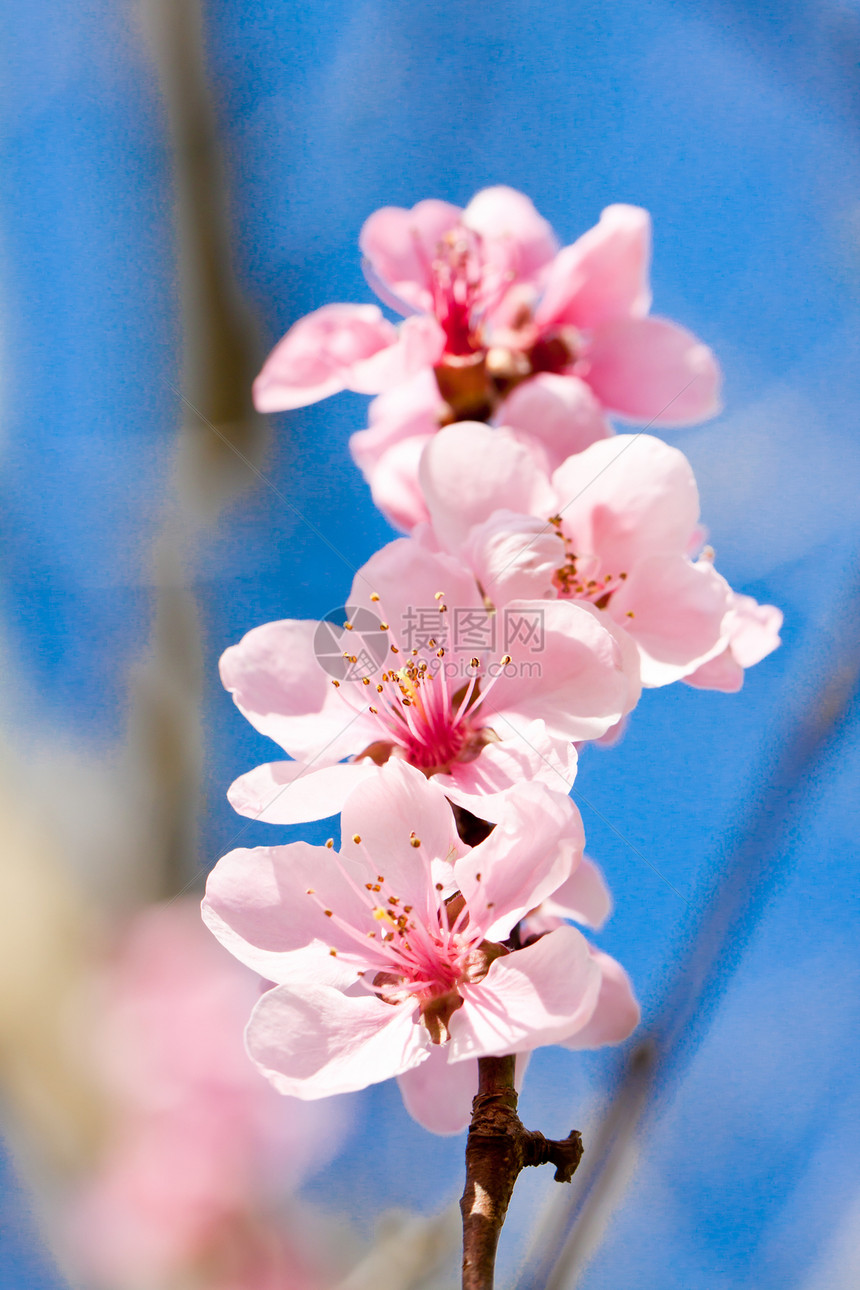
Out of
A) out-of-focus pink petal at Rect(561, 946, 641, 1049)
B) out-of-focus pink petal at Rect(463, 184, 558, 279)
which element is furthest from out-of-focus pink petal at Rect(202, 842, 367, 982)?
out-of-focus pink petal at Rect(463, 184, 558, 279)

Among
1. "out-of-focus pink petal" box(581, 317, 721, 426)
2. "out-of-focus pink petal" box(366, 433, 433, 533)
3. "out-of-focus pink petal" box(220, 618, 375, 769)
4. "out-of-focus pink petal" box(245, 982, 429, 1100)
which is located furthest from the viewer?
"out-of-focus pink petal" box(581, 317, 721, 426)

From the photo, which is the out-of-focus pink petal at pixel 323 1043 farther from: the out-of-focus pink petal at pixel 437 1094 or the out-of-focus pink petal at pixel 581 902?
the out-of-focus pink petal at pixel 581 902

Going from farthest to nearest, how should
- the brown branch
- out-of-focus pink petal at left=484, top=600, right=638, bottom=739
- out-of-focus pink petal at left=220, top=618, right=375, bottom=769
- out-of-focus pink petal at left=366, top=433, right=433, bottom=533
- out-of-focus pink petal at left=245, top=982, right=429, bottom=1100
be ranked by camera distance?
out-of-focus pink petal at left=366, top=433, right=433, bottom=533, out-of-focus pink petal at left=220, top=618, right=375, bottom=769, out-of-focus pink petal at left=484, top=600, right=638, bottom=739, out-of-focus pink petal at left=245, top=982, right=429, bottom=1100, the brown branch

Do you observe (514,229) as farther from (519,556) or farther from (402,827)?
(402,827)

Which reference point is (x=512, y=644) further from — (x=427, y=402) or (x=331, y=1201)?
(x=331, y=1201)

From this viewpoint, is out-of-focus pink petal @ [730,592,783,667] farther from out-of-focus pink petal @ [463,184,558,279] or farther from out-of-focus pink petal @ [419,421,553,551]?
out-of-focus pink petal @ [463,184,558,279]

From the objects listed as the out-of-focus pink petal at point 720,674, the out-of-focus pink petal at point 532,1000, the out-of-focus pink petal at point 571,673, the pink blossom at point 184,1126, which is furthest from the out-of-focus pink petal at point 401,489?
the pink blossom at point 184,1126

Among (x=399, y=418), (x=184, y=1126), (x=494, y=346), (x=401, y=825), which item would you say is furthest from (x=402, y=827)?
(x=184, y=1126)
